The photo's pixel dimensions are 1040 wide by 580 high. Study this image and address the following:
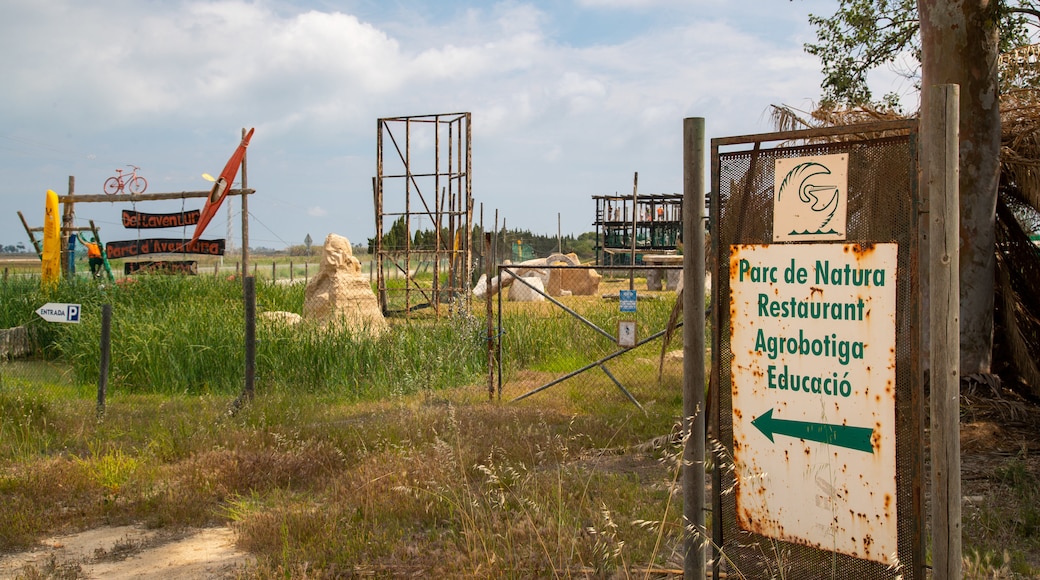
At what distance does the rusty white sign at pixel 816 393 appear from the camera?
371 cm

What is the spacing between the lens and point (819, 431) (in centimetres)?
384

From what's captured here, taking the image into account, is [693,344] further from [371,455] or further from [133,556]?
[371,455]

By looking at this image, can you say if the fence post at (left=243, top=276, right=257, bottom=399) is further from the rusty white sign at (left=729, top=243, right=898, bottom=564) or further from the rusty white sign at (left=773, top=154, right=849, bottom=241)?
the rusty white sign at (left=773, top=154, right=849, bottom=241)

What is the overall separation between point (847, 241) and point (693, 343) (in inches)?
31.9

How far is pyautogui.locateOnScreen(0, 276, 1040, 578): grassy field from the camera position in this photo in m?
Answer: 5.14

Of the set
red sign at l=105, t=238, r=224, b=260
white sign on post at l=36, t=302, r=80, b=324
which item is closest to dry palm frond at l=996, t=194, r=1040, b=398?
white sign on post at l=36, t=302, r=80, b=324

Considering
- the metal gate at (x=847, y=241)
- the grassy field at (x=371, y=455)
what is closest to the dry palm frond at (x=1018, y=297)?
the grassy field at (x=371, y=455)

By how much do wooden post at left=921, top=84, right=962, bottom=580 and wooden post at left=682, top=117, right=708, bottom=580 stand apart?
93 cm

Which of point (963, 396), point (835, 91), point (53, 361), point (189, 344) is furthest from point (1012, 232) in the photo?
point (53, 361)

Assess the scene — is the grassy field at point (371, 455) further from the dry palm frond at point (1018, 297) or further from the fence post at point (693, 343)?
the dry palm frond at point (1018, 297)

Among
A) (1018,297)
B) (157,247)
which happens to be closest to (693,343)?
(1018,297)

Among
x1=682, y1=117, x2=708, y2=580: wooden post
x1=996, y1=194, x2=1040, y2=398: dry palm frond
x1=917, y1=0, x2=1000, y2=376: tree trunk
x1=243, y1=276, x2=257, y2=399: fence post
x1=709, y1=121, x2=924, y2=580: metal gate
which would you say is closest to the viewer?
x1=709, y1=121, x2=924, y2=580: metal gate

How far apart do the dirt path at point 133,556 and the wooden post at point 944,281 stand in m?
3.78

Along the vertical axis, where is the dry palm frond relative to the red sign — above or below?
below
